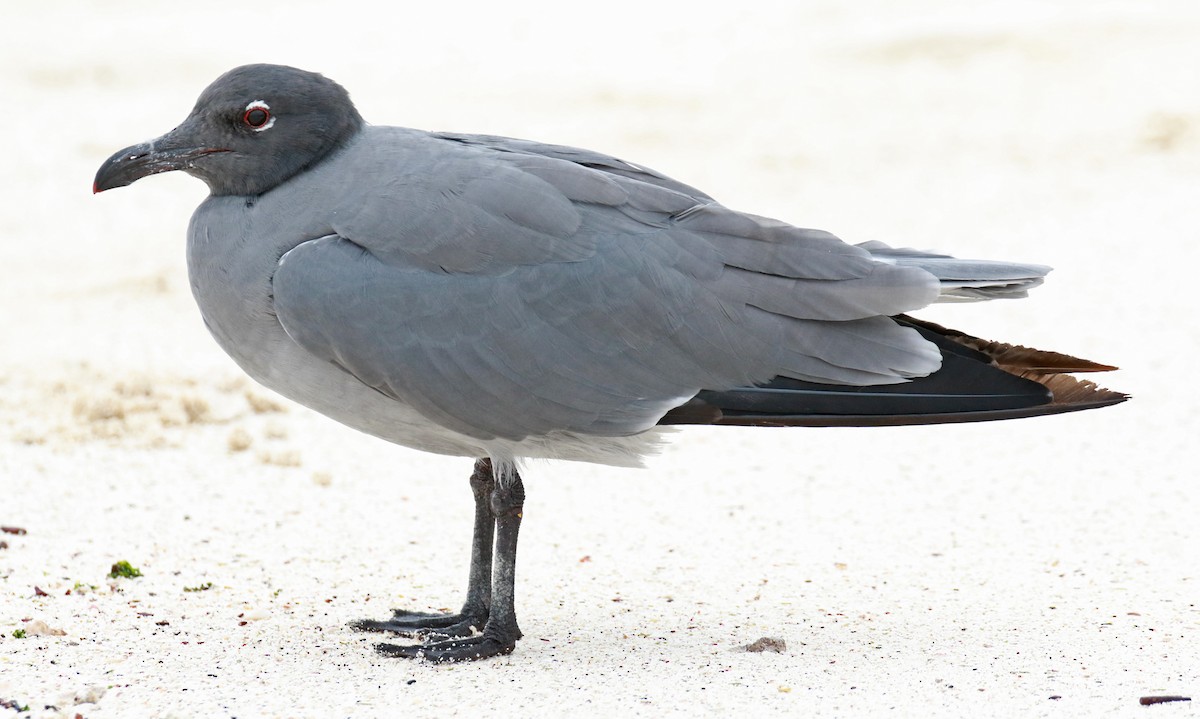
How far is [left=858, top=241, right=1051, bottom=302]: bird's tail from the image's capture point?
502 cm

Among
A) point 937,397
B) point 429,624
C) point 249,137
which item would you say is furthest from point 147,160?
point 937,397

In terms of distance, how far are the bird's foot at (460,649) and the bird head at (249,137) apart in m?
1.72

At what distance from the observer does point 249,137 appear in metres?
5.35

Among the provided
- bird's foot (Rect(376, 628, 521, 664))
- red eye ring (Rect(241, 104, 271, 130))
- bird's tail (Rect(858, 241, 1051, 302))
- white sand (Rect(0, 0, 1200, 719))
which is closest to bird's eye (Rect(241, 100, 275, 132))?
red eye ring (Rect(241, 104, 271, 130))

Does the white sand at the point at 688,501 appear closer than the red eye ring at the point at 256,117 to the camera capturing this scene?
Yes

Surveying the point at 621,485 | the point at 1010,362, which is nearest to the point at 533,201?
the point at 1010,362

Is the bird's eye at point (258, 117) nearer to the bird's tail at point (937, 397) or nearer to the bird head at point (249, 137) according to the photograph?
the bird head at point (249, 137)

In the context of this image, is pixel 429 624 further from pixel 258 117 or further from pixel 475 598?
pixel 258 117

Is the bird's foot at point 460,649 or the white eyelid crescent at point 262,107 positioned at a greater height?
the white eyelid crescent at point 262,107

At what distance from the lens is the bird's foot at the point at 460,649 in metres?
5.16

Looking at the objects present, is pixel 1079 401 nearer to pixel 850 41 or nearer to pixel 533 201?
pixel 533 201

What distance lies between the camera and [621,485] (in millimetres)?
7418

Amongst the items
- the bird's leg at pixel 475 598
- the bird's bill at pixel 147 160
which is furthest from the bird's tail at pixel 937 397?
the bird's bill at pixel 147 160

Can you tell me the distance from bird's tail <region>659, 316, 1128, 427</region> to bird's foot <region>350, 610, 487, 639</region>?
3.91 feet
